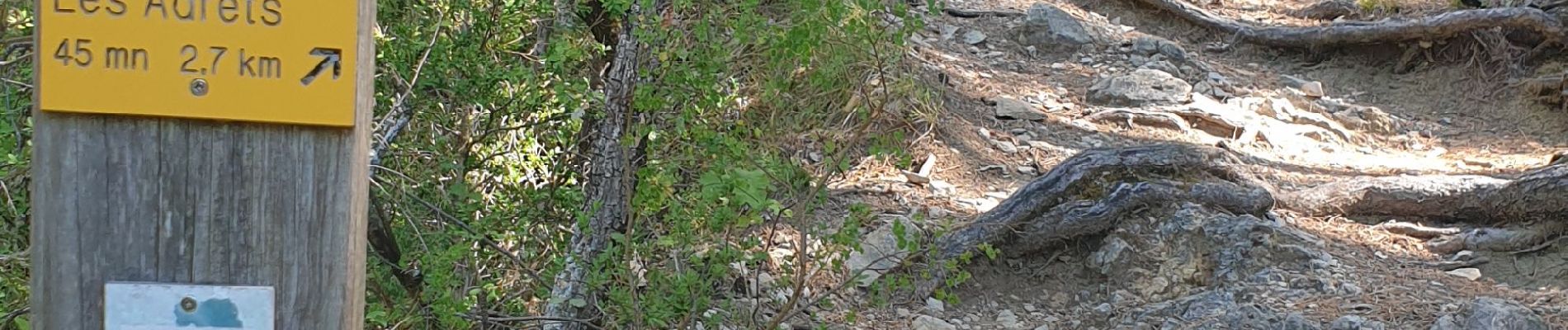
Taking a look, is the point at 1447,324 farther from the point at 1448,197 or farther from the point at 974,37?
the point at 974,37

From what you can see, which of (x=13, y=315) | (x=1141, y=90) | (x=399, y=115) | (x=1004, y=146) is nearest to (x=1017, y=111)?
(x=1004, y=146)

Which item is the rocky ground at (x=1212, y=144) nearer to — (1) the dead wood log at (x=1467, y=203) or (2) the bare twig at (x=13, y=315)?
(1) the dead wood log at (x=1467, y=203)

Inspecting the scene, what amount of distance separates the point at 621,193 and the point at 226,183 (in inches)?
69.9

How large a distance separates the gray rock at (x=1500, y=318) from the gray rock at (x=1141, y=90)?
10.6 feet

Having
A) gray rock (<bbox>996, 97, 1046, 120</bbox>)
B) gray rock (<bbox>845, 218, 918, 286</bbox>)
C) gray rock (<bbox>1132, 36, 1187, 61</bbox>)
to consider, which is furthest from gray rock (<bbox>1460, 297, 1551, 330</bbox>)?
gray rock (<bbox>1132, 36, 1187, 61</bbox>)

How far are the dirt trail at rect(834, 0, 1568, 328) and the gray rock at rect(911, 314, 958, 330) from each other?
0.04 m

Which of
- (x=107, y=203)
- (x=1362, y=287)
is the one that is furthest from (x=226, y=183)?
(x=1362, y=287)

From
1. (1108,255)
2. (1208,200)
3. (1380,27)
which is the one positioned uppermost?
(1380,27)

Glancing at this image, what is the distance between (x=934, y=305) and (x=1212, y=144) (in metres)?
2.39

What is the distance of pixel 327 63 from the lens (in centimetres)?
142

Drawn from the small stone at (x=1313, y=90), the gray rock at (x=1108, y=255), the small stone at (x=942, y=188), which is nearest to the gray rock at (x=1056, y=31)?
the small stone at (x=1313, y=90)

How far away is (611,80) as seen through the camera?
316cm

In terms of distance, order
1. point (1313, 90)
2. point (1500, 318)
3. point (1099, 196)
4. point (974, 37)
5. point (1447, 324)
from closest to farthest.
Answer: point (1500, 318) < point (1447, 324) < point (1099, 196) < point (1313, 90) < point (974, 37)

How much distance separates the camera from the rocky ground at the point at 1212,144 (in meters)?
4.30
